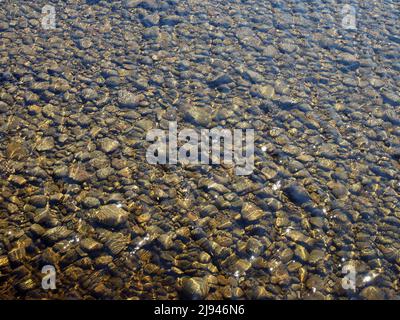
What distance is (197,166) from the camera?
282 centimetres

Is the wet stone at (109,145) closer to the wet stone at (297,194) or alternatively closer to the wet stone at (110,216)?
the wet stone at (110,216)

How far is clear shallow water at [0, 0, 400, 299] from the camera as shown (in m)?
2.30

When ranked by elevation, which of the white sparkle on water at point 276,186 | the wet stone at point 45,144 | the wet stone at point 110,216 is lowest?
the wet stone at point 110,216

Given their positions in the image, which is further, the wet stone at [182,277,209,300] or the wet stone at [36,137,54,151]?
the wet stone at [36,137,54,151]

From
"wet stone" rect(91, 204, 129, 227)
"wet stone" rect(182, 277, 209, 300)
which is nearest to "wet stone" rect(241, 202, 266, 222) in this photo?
"wet stone" rect(182, 277, 209, 300)

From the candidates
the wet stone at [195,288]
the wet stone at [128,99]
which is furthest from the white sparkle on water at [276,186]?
the wet stone at [128,99]

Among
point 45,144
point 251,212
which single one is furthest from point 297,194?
point 45,144

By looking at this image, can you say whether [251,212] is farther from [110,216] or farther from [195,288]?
[110,216]

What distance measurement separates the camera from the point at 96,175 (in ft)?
Answer: 8.85

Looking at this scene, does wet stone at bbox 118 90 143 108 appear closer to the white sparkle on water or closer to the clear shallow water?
the clear shallow water

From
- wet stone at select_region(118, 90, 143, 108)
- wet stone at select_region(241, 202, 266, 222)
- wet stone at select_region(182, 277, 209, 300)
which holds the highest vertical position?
wet stone at select_region(118, 90, 143, 108)

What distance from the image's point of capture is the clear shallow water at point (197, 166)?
230cm

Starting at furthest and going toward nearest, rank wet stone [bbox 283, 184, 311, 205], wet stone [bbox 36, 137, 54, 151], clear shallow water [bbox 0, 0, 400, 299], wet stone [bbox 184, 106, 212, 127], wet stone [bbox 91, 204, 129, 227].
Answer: wet stone [bbox 184, 106, 212, 127] < wet stone [bbox 36, 137, 54, 151] < wet stone [bbox 283, 184, 311, 205] < wet stone [bbox 91, 204, 129, 227] < clear shallow water [bbox 0, 0, 400, 299]

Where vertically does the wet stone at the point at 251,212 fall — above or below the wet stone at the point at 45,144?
below
